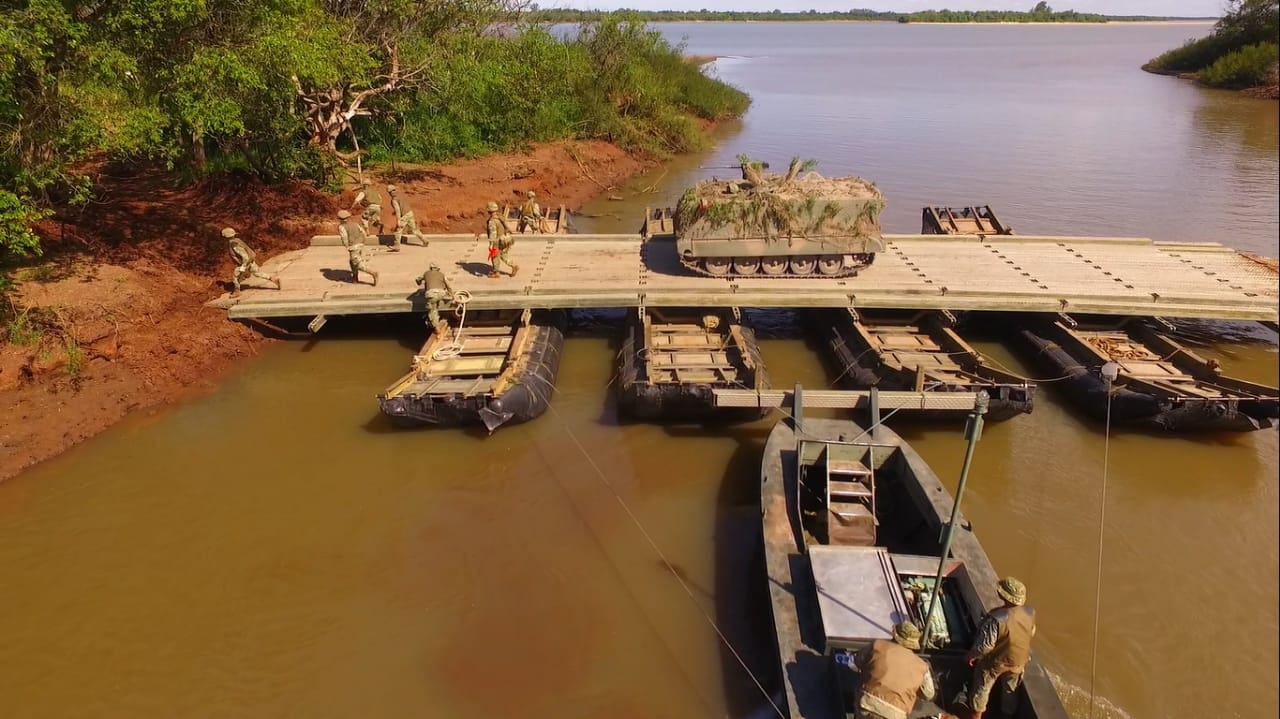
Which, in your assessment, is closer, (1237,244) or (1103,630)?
(1103,630)

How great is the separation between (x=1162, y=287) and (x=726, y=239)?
844cm

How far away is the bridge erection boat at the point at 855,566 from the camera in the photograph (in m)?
5.90

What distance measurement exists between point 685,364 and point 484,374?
349 cm

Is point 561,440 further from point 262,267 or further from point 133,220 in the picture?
point 133,220

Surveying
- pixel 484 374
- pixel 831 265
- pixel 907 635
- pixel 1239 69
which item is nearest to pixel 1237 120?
pixel 1239 69

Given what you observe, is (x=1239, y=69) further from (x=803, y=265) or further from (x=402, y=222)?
(x=402, y=222)

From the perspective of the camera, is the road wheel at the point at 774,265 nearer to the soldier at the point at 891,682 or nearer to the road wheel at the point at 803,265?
the road wheel at the point at 803,265

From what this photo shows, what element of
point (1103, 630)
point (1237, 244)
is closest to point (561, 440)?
point (1103, 630)

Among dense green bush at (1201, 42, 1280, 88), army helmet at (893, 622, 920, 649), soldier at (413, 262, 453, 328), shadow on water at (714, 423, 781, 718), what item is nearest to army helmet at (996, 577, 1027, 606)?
army helmet at (893, 622, 920, 649)

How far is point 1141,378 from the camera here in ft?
36.3

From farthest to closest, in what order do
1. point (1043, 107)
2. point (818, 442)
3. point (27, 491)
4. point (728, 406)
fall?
point (1043, 107) → point (728, 406) → point (27, 491) → point (818, 442)

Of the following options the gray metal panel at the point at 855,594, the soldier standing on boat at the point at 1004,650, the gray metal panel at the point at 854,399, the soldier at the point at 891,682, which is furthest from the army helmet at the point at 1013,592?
the gray metal panel at the point at 854,399

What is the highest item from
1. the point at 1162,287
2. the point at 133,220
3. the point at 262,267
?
the point at 133,220

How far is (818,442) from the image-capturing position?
348 inches
